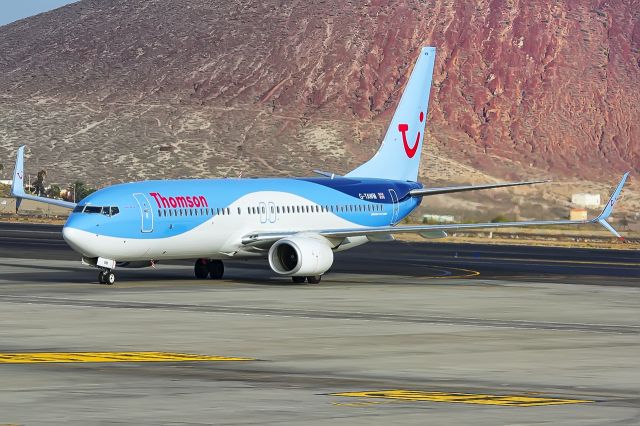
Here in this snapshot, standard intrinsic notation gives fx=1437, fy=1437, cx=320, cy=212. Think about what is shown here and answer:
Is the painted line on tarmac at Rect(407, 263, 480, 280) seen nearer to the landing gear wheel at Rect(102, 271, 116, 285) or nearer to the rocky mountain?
the landing gear wheel at Rect(102, 271, 116, 285)

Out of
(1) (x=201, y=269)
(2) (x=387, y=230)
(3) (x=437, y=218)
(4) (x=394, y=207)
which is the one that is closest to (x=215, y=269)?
(1) (x=201, y=269)

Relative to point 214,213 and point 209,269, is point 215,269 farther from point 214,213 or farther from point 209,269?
point 214,213

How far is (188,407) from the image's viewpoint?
2111 cm

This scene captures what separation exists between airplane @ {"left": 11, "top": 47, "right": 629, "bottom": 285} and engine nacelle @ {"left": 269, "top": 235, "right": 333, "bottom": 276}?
0.04 m

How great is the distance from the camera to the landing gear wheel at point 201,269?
2201 inches

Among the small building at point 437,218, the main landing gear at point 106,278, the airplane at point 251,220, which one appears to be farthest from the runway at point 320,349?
the small building at point 437,218

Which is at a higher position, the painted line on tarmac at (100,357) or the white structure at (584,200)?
the white structure at (584,200)

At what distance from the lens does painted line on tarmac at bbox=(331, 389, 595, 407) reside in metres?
22.1

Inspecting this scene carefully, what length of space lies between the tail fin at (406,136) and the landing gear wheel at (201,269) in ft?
30.3

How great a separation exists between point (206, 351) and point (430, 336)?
20.6ft

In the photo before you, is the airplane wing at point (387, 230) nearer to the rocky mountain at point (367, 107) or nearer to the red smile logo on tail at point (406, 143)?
the red smile logo on tail at point (406, 143)

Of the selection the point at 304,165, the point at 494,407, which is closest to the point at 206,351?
the point at 494,407

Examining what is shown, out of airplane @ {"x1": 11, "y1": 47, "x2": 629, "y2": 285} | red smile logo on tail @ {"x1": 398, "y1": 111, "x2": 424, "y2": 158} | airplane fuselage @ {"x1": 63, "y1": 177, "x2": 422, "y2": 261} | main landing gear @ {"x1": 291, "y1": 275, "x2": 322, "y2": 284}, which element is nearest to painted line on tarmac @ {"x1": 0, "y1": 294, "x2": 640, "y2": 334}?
airplane fuselage @ {"x1": 63, "y1": 177, "x2": 422, "y2": 261}

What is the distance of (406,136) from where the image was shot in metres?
63.2
